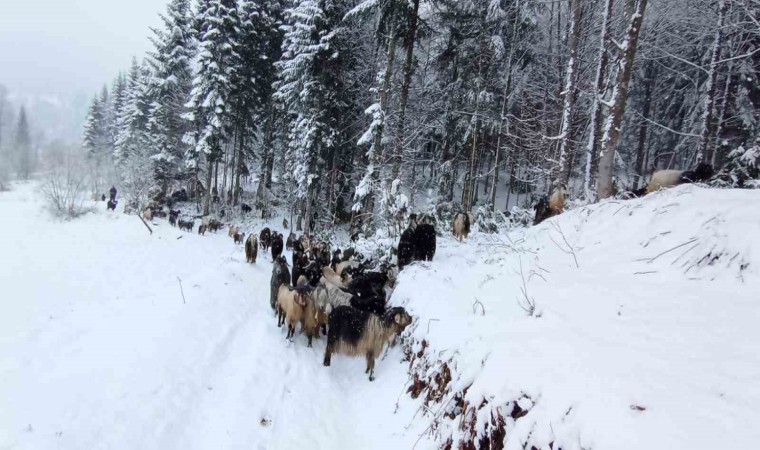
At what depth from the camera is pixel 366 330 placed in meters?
6.46

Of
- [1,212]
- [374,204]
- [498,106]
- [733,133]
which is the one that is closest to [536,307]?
[374,204]

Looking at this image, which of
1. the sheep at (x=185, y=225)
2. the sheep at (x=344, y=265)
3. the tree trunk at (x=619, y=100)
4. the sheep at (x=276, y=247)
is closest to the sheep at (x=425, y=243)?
the sheep at (x=344, y=265)

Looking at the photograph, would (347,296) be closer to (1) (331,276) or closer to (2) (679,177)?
(1) (331,276)

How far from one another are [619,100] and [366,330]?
6.76 m

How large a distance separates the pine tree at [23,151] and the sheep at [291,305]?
232ft

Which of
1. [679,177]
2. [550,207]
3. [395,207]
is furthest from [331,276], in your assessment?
[679,177]

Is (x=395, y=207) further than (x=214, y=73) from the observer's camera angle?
No

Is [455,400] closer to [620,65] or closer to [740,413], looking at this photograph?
[740,413]

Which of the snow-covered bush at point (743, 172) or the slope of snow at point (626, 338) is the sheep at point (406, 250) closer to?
the slope of snow at point (626, 338)

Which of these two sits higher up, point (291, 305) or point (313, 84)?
point (313, 84)

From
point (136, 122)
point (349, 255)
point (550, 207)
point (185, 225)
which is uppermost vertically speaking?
point (136, 122)

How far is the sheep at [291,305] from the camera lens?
295 inches

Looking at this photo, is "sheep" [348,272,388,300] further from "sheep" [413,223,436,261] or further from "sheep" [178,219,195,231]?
"sheep" [178,219,195,231]

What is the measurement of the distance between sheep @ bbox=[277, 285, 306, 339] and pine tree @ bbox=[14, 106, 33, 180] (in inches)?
2780
